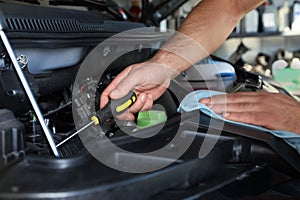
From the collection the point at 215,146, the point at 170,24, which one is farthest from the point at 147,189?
the point at 170,24

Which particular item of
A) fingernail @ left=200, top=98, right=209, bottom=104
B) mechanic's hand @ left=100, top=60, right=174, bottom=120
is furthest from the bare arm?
fingernail @ left=200, top=98, right=209, bottom=104

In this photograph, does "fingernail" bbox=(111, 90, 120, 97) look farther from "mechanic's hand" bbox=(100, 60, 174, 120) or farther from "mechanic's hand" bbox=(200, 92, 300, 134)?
"mechanic's hand" bbox=(200, 92, 300, 134)

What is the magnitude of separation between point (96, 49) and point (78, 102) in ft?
0.44

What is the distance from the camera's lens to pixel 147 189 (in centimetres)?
54

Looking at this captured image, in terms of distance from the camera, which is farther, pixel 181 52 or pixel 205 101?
pixel 181 52

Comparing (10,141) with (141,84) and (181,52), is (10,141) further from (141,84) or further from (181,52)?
(181,52)

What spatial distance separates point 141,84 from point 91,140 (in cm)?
27

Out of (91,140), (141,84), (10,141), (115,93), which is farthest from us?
(141,84)

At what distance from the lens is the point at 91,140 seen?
0.68 metres

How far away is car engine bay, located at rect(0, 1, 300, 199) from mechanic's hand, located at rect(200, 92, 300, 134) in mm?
28

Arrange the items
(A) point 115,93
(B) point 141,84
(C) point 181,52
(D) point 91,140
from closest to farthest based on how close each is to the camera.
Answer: (D) point 91,140
(A) point 115,93
(B) point 141,84
(C) point 181,52

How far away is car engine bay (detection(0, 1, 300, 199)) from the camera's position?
520 millimetres

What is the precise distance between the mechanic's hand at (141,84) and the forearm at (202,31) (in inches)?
2.8

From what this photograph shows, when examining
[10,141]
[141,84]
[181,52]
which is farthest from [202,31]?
[10,141]
